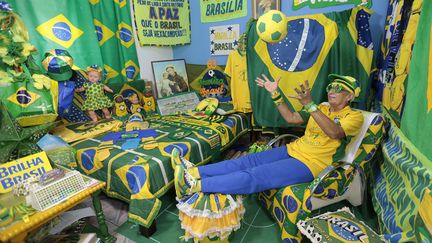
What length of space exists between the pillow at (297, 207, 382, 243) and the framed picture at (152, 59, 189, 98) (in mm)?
2511

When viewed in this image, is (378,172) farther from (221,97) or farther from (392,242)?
(221,97)

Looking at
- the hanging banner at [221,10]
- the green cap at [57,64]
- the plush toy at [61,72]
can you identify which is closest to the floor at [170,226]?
the plush toy at [61,72]

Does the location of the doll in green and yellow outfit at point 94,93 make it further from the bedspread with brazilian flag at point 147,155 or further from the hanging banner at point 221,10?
the hanging banner at point 221,10

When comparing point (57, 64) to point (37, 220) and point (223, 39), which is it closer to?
point (37, 220)

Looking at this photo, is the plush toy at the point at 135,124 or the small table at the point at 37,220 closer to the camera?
the small table at the point at 37,220

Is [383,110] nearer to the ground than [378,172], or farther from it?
farther from it

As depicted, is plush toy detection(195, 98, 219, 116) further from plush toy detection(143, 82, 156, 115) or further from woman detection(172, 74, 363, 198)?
woman detection(172, 74, 363, 198)

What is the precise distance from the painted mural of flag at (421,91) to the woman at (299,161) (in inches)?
11.7

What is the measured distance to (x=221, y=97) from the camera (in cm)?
323

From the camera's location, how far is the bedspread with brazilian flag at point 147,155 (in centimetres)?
170

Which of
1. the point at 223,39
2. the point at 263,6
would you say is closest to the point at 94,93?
the point at 223,39

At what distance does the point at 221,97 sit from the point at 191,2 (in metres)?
1.48

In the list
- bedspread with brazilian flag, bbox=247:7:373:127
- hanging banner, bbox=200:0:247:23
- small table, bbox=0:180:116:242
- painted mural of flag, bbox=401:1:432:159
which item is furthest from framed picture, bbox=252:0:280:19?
small table, bbox=0:180:116:242

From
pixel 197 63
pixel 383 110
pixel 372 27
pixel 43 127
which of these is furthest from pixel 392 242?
pixel 197 63
